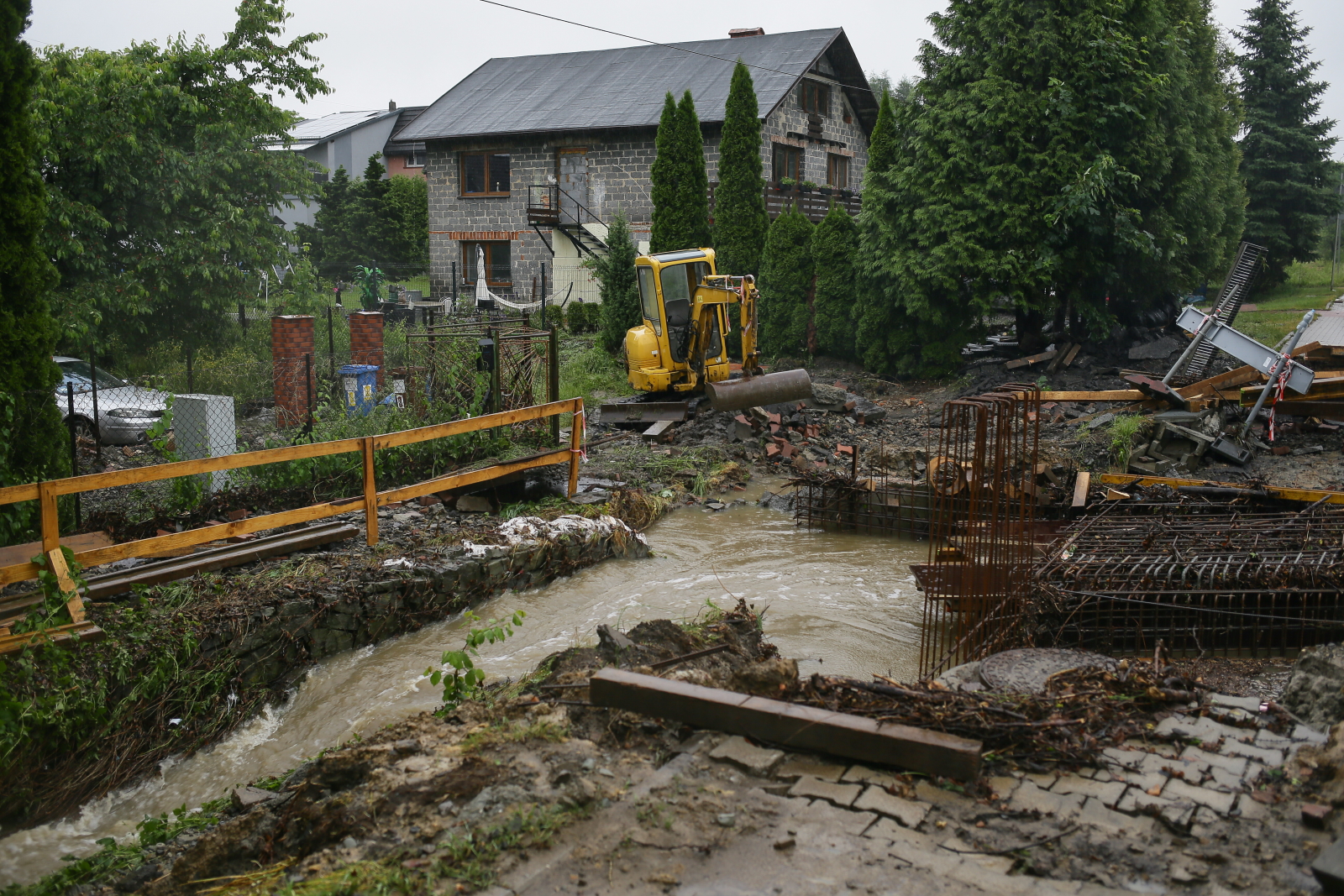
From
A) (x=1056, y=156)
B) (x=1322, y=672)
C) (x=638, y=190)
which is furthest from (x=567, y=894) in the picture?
(x=638, y=190)

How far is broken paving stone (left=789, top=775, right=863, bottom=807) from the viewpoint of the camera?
3939 millimetres

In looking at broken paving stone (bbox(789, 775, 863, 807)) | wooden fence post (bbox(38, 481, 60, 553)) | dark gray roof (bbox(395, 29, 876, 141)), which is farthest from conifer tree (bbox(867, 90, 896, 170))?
broken paving stone (bbox(789, 775, 863, 807))

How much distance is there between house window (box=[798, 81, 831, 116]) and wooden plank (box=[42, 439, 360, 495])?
995 inches

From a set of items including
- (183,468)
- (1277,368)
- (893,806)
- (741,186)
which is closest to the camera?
(893,806)

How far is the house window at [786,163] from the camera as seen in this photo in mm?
29000

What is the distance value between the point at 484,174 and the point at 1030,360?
18513mm

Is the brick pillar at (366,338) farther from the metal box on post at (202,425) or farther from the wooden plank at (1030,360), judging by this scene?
the wooden plank at (1030,360)

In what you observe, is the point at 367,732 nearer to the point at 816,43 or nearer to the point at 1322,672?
the point at 1322,672

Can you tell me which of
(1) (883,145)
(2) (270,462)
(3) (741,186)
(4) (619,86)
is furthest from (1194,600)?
(4) (619,86)

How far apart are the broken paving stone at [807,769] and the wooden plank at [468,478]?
210 inches

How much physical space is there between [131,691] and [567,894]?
3.80 metres

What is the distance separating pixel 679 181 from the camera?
83.8 ft

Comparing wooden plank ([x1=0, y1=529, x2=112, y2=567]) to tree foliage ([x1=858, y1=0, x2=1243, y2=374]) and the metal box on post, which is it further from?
tree foliage ([x1=858, y1=0, x2=1243, y2=374])

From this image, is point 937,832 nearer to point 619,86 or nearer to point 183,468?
→ point 183,468
